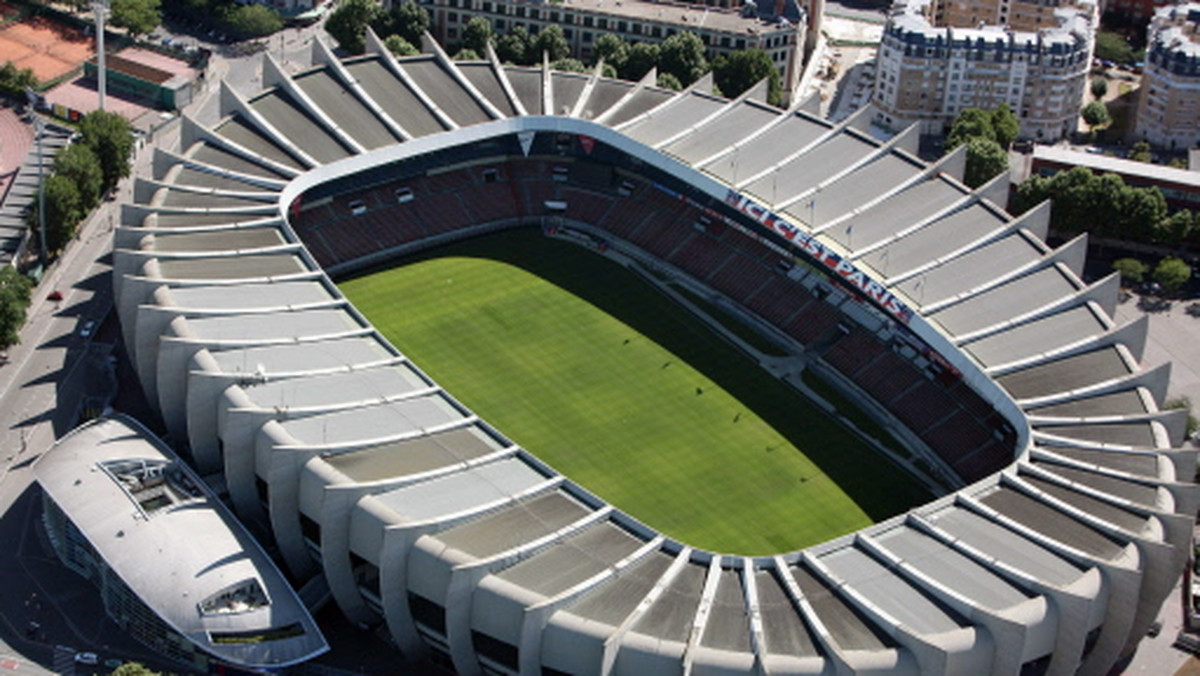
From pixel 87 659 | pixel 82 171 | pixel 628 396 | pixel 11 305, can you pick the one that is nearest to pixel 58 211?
pixel 82 171

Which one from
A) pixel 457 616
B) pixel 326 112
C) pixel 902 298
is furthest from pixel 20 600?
pixel 902 298

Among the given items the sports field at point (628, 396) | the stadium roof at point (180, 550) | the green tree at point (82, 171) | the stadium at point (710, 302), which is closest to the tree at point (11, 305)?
the stadium at point (710, 302)

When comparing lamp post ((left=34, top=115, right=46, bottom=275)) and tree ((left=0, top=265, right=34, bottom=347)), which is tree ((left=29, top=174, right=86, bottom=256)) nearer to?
lamp post ((left=34, top=115, right=46, bottom=275))

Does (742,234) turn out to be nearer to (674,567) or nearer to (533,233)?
(533,233)

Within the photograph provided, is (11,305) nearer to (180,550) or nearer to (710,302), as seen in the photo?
(180,550)

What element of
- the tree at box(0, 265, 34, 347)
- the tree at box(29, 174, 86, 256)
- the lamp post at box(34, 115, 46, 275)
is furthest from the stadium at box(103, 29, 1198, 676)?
the tree at box(29, 174, 86, 256)

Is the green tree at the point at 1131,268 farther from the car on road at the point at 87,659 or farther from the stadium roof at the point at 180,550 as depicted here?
the car on road at the point at 87,659
